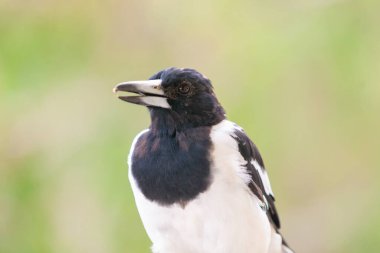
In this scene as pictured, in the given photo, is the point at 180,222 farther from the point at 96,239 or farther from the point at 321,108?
the point at 321,108

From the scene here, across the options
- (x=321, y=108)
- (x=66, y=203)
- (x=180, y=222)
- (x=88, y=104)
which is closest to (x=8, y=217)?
(x=66, y=203)

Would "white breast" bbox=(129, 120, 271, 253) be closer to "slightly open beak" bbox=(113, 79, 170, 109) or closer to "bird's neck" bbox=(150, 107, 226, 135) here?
"bird's neck" bbox=(150, 107, 226, 135)

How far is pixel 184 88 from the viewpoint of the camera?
5.36ft

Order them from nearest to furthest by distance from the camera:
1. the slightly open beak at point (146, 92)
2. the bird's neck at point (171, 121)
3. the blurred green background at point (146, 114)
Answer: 1. the slightly open beak at point (146, 92)
2. the bird's neck at point (171, 121)
3. the blurred green background at point (146, 114)

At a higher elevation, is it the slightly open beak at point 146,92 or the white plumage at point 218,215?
the slightly open beak at point 146,92

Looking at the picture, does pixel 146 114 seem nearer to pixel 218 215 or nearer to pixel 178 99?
pixel 178 99

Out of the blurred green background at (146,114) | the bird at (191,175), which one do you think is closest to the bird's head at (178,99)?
the bird at (191,175)

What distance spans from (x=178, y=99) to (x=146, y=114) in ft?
2.87

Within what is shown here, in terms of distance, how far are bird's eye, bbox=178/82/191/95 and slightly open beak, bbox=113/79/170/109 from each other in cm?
5

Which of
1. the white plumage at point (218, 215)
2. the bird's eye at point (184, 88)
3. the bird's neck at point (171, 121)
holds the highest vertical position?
the bird's eye at point (184, 88)

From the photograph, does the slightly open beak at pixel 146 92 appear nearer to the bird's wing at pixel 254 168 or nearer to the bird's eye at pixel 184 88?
the bird's eye at pixel 184 88

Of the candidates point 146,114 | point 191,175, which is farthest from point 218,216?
point 146,114

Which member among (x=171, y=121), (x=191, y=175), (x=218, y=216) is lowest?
(x=218, y=216)

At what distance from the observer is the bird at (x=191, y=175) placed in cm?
155
